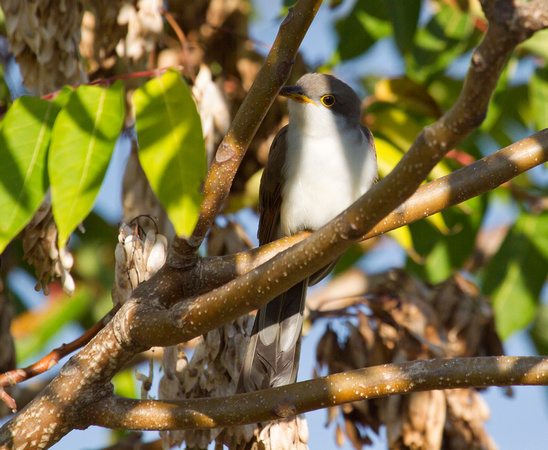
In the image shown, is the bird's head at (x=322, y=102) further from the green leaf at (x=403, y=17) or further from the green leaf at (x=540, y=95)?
the green leaf at (x=540, y=95)

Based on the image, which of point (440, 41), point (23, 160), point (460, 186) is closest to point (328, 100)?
Result: point (440, 41)

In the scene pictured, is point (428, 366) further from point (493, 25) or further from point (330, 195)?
point (330, 195)

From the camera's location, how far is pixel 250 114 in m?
2.39

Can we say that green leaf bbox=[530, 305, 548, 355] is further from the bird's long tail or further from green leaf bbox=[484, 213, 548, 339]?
the bird's long tail

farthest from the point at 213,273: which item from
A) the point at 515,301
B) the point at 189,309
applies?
the point at 515,301

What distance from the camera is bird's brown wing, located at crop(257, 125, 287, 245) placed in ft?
14.2

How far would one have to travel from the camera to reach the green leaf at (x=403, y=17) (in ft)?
13.3

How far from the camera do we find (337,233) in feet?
6.76

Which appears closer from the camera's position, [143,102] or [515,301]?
[143,102]

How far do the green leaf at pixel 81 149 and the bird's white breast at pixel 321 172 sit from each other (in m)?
1.66

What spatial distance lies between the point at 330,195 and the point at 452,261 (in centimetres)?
→ 145

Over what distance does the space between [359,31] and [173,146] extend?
115 inches

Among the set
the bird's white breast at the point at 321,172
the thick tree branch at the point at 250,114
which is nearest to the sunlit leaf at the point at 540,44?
the bird's white breast at the point at 321,172

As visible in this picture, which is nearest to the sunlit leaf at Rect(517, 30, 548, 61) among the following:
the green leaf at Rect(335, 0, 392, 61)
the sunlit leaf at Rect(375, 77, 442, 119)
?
the sunlit leaf at Rect(375, 77, 442, 119)
